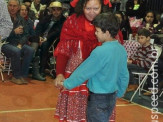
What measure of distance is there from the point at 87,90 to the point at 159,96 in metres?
3.30

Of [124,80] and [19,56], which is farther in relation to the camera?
[19,56]

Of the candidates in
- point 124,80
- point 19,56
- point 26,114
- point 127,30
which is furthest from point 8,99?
point 127,30

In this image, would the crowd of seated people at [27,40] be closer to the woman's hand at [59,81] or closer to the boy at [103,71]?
the woman's hand at [59,81]

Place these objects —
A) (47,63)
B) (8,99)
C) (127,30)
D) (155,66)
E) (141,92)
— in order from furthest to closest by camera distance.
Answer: (127,30) < (47,63) < (141,92) < (155,66) < (8,99)

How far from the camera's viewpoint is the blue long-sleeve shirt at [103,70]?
2.28 meters

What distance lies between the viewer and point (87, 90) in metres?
2.70

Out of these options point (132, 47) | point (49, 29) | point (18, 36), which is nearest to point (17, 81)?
point (18, 36)

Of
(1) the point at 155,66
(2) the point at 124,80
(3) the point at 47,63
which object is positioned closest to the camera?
(2) the point at 124,80

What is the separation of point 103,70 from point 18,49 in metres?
4.13

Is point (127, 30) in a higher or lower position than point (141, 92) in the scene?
higher

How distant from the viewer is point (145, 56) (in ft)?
19.0

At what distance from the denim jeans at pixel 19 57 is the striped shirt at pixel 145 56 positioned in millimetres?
2008

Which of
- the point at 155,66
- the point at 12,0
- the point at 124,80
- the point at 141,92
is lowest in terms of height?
the point at 141,92

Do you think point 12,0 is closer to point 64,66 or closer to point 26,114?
point 26,114
